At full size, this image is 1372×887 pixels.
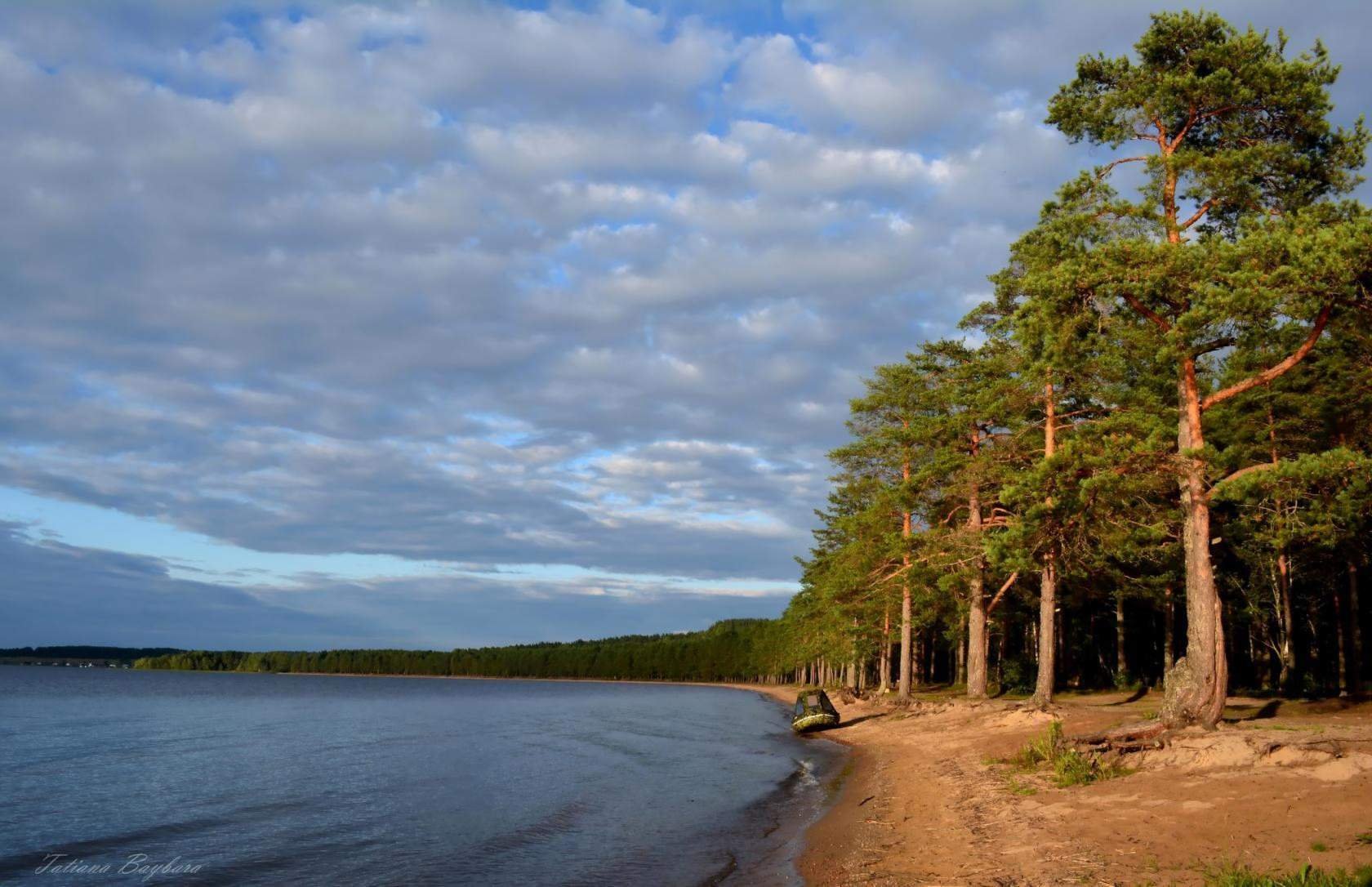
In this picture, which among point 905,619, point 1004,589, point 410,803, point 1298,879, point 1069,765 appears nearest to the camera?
point 1298,879

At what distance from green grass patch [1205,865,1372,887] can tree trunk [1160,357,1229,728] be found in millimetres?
8905

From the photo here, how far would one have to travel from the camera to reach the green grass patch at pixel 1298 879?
8.86 metres

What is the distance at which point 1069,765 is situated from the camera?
16.8 metres

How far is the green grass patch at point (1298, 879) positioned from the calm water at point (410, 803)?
22.0ft

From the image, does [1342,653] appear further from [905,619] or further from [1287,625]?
[905,619]

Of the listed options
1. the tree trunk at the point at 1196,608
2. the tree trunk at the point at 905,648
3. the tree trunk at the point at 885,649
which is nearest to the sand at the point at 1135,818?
the tree trunk at the point at 1196,608

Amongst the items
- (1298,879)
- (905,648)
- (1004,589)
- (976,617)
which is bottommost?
(1298,879)

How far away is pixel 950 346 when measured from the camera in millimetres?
39875

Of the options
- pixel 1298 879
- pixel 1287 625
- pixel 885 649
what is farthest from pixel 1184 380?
pixel 885 649

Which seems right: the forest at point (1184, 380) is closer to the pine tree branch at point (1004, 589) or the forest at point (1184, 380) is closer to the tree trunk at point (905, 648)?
the pine tree branch at point (1004, 589)

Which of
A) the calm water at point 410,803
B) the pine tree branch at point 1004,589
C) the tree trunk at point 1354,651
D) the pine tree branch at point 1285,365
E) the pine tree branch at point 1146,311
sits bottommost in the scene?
the calm water at point 410,803

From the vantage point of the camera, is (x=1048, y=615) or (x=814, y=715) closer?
(x=1048, y=615)

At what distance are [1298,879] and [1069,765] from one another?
7.78 metres

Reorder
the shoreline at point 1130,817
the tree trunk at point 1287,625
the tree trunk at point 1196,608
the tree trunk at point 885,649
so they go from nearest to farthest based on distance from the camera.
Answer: the shoreline at point 1130,817 < the tree trunk at point 1196,608 < the tree trunk at point 1287,625 < the tree trunk at point 885,649
